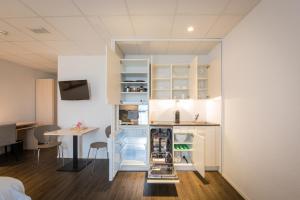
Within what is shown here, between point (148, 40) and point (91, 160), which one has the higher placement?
point (148, 40)

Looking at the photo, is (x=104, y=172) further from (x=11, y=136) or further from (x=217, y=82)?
(x=217, y=82)

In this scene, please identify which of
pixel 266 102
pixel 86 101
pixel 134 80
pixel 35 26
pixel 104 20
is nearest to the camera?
pixel 266 102

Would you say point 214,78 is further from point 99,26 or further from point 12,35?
point 12,35

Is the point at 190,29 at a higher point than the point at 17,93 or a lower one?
higher

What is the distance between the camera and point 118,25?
114 inches

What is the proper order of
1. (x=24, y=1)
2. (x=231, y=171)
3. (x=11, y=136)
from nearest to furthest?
1. (x=24, y=1)
2. (x=231, y=171)
3. (x=11, y=136)

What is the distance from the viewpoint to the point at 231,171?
3.07m

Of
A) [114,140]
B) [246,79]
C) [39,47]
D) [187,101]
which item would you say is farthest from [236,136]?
[39,47]

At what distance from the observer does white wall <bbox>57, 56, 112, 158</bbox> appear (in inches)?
179

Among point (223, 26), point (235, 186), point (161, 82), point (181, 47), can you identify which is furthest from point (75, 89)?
point (235, 186)

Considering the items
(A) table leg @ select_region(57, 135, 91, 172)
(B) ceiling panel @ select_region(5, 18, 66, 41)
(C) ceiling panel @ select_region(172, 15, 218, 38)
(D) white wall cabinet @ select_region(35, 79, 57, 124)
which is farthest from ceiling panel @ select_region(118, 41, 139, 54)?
(D) white wall cabinet @ select_region(35, 79, 57, 124)

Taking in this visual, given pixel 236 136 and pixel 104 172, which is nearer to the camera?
pixel 236 136

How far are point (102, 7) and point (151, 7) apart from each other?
24.4 inches

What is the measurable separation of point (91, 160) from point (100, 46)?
8.48 ft
